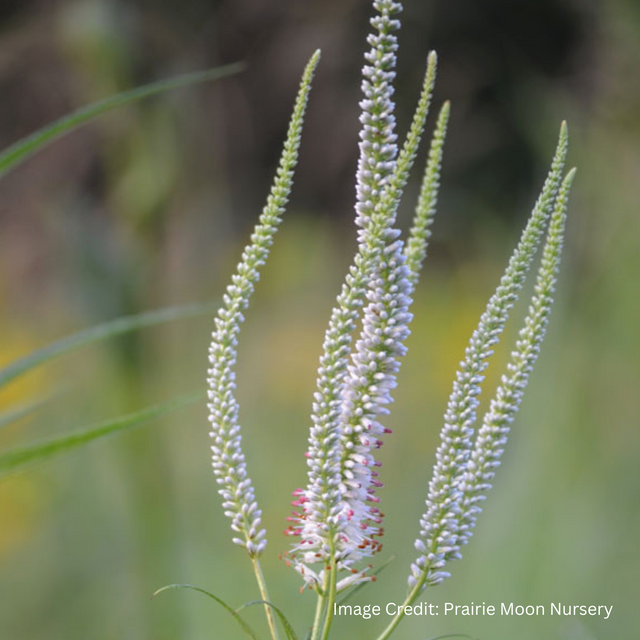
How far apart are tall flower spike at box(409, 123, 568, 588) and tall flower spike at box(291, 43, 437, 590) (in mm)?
21

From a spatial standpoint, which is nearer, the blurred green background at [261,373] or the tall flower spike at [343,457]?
the tall flower spike at [343,457]

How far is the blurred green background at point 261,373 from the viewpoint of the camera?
0.88 m

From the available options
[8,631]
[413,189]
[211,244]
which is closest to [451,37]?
[413,189]

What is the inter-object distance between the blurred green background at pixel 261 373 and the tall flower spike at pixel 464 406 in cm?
21

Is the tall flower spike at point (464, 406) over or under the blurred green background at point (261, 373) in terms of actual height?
over

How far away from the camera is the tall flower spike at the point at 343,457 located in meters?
0.26

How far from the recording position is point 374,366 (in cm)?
28

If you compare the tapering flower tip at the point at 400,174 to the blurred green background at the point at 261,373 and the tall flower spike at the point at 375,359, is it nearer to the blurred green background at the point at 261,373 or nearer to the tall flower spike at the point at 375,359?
the tall flower spike at the point at 375,359

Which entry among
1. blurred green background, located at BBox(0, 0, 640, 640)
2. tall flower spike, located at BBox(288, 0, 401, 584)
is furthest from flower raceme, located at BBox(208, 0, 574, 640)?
blurred green background, located at BBox(0, 0, 640, 640)

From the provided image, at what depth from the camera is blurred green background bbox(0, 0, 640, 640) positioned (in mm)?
875

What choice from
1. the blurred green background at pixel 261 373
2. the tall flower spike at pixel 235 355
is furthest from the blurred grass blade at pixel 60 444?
the blurred green background at pixel 261 373

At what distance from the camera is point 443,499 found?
0.94ft

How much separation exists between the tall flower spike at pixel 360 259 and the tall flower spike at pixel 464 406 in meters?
0.03

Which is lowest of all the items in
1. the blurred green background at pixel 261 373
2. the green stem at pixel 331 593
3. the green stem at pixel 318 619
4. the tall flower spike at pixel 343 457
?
the blurred green background at pixel 261 373
